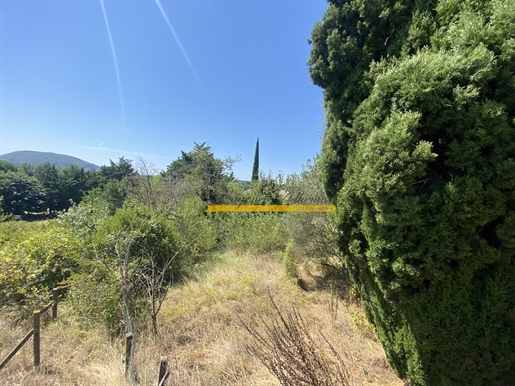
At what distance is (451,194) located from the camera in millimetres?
1662

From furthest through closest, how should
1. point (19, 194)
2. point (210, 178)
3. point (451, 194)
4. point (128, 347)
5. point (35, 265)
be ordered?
1. point (19, 194)
2. point (210, 178)
3. point (35, 265)
4. point (128, 347)
5. point (451, 194)

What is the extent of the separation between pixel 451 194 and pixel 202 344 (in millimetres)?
3684

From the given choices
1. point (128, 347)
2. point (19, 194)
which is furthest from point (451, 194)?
point (19, 194)

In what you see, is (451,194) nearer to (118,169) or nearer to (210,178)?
(210,178)

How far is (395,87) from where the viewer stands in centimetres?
187

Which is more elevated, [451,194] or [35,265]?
[451,194]

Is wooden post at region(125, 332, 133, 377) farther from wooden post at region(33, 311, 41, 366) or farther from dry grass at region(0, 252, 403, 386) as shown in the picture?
wooden post at region(33, 311, 41, 366)

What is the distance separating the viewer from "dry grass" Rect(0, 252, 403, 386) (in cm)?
246

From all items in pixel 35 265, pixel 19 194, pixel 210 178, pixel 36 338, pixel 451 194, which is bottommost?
pixel 36 338

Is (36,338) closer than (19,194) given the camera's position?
Yes

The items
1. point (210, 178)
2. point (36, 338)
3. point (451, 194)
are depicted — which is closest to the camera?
point (451, 194)

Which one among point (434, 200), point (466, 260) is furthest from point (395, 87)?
point (466, 260)

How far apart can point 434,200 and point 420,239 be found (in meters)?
0.36

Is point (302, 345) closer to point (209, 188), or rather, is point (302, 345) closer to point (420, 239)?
point (420, 239)
